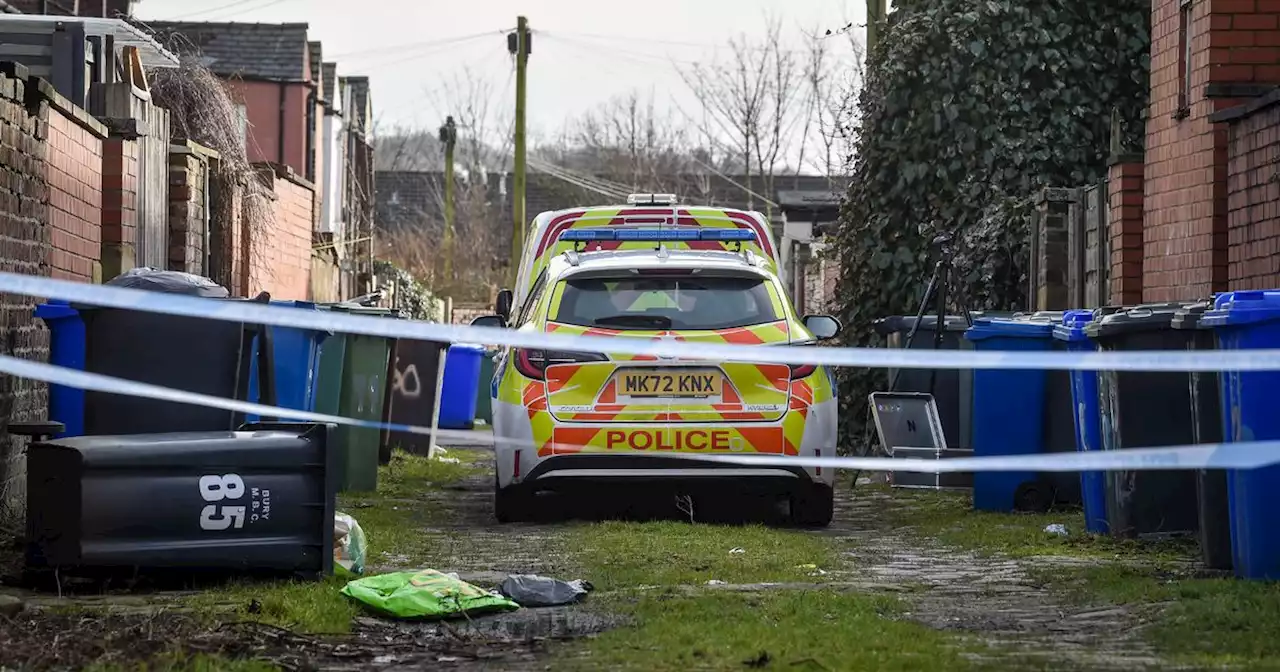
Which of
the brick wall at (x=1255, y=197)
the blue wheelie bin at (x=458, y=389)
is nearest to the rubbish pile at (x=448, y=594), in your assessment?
the brick wall at (x=1255, y=197)

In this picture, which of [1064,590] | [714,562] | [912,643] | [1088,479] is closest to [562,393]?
[714,562]

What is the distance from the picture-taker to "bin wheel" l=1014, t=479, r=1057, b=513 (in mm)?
10781

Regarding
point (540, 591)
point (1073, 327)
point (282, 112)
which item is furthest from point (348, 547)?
point (282, 112)

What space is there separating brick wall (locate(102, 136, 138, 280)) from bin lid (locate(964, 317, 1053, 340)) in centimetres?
528

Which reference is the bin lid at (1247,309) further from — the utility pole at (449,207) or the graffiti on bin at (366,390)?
the utility pole at (449,207)

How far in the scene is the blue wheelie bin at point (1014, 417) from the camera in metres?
10.7

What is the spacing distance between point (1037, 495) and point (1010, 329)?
962 mm

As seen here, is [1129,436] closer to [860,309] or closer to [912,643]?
[912,643]

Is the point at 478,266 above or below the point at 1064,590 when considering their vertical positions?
above

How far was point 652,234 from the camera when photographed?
12.7 m

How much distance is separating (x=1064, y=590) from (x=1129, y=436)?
155 cm

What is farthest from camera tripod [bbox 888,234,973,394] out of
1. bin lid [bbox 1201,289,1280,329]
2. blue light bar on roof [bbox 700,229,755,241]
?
bin lid [bbox 1201,289,1280,329]

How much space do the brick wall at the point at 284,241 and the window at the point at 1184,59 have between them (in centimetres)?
1021

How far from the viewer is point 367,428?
40.2ft
